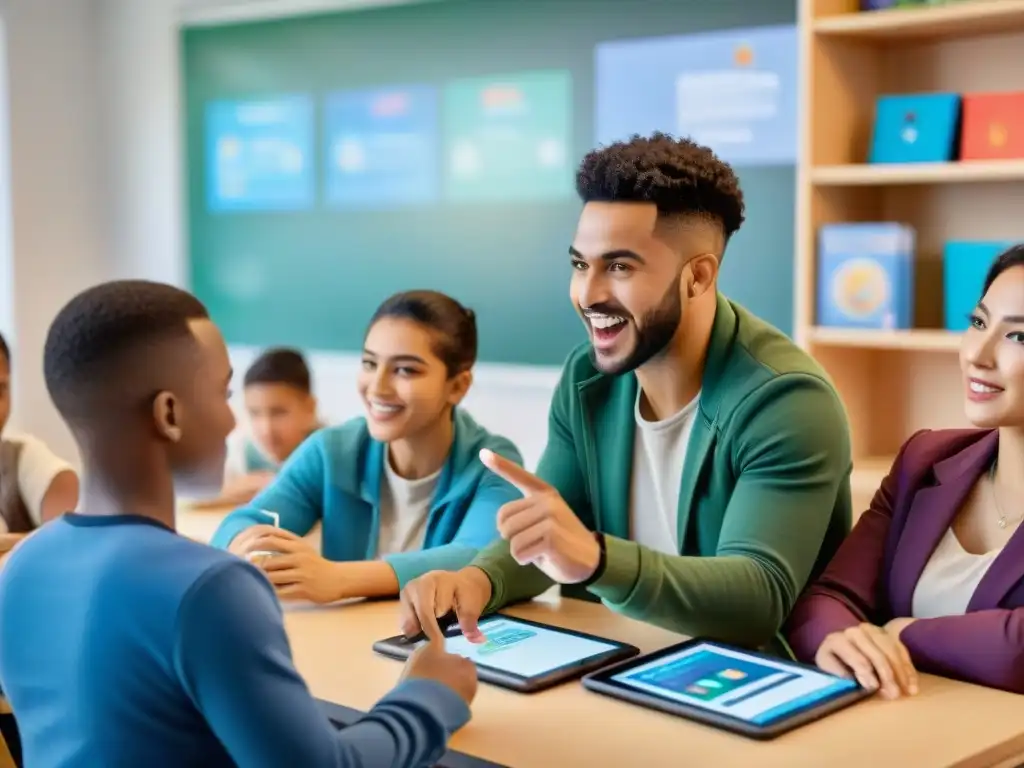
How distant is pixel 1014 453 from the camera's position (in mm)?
1761

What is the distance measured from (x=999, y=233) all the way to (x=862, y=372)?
0.51m

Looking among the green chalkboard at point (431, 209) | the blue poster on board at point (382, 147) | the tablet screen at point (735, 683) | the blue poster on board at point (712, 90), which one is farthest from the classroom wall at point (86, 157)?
the tablet screen at point (735, 683)

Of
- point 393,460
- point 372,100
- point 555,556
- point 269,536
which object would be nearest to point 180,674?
point 555,556

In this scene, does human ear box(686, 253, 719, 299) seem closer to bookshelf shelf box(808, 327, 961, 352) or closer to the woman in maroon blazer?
the woman in maroon blazer

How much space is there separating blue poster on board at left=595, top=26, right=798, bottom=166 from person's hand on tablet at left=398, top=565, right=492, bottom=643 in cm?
205

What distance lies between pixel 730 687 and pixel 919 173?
205 cm

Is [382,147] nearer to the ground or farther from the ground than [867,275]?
farther from the ground

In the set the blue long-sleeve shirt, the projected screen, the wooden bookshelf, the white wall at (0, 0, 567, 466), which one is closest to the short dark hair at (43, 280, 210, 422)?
the blue long-sleeve shirt

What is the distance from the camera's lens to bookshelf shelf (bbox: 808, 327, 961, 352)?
3.20 meters

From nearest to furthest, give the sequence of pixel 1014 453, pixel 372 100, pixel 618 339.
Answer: pixel 1014 453 → pixel 618 339 → pixel 372 100

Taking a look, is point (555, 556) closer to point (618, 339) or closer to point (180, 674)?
point (618, 339)

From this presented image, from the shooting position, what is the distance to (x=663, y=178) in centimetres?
191

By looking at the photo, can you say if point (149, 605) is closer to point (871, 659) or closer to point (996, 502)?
point (871, 659)

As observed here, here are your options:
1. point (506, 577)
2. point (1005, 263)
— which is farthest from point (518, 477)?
point (1005, 263)
